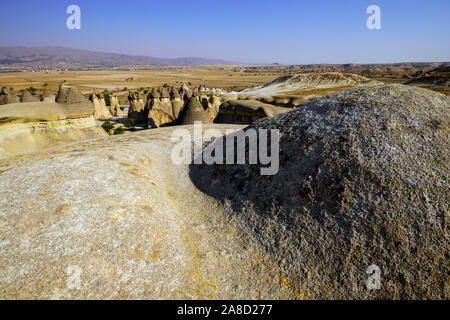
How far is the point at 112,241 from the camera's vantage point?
546 centimetres

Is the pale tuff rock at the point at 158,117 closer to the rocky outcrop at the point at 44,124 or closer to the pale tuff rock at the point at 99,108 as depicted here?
the pale tuff rock at the point at 99,108

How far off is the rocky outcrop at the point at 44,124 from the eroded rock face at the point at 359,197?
11.8m

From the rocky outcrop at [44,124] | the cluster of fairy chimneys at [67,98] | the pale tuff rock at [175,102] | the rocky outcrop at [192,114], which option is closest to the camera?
the rocky outcrop at [44,124]

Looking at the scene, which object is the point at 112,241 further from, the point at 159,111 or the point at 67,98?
the point at 159,111

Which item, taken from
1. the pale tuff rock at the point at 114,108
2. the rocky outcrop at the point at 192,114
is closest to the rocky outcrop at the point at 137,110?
the pale tuff rock at the point at 114,108

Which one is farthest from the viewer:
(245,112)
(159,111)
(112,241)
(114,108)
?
(114,108)

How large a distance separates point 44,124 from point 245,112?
17.7 m

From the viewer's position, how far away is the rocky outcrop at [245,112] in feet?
80.3

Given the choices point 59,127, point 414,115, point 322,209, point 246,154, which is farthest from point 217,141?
point 59,127

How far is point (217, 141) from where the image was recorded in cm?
1068

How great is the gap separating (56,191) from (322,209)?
671cm

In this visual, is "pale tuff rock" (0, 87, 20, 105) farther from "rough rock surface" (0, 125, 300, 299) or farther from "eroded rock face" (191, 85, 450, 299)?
"eroded rock face" (191, 85, 450, 299)

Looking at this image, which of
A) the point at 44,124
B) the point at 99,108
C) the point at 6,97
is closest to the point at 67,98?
the point at 44,124
